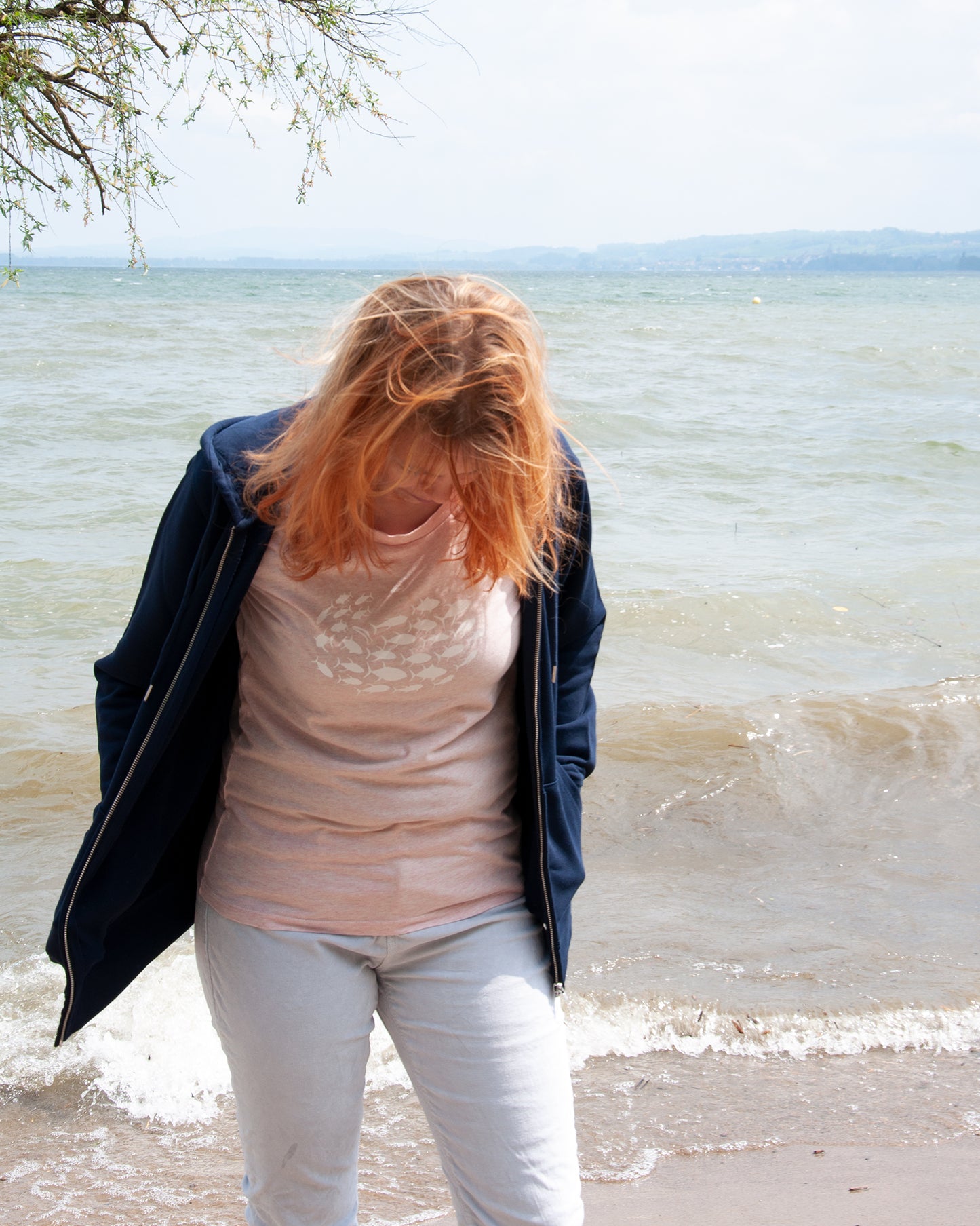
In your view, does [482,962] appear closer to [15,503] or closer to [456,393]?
[456,393]

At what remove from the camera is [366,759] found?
1.82m

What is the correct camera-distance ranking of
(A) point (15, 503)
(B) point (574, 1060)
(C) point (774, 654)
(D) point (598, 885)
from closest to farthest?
(B) point (574, 1060)
(D) point (598, 885)
(C) point (774, 654)
(A) point (15, 503)

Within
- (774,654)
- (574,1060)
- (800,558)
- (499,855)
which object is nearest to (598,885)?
(574,1060)

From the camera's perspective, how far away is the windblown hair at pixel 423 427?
1668mm

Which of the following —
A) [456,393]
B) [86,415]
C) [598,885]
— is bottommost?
[598,885]

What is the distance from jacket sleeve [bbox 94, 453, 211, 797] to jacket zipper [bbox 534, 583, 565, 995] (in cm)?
57

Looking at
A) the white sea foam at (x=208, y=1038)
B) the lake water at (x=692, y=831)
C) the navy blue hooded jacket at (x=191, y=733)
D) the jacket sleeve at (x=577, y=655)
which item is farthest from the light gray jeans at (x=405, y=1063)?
the white sea foam at (x=208, y=1038)

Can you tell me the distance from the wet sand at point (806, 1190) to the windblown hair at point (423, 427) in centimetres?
161

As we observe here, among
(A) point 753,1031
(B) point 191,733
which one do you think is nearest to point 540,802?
(B) point 191,733

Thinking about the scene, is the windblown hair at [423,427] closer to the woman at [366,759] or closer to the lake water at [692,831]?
the woman at [366,759]

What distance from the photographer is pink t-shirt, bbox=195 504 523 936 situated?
1795 millimetres

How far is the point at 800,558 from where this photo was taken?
955 cm

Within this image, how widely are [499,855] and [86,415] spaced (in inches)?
547

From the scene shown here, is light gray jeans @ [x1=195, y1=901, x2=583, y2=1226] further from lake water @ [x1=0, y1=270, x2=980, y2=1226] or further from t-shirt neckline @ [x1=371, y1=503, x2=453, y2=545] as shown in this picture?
lake water @ [x1=0, y1=270, x2=980, y2=1226]
